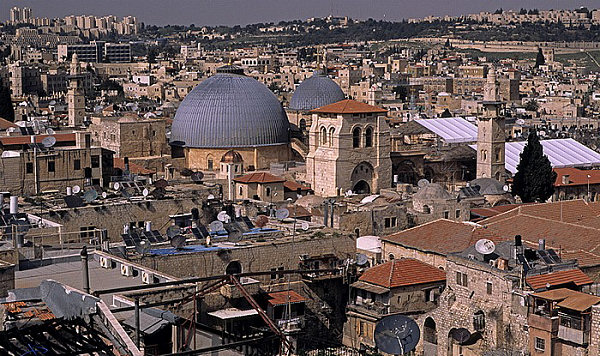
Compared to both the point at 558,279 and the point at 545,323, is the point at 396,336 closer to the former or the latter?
the point at 545,323

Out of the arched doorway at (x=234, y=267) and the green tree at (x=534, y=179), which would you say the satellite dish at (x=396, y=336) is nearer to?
the arched doorway at (x=234, y=267)

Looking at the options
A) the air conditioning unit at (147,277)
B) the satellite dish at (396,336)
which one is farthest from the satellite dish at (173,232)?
the satellite dish at (396,336)

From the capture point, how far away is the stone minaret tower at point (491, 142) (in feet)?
127

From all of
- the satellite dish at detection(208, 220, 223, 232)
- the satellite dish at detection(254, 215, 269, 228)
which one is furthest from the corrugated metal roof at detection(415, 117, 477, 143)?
the satellite dish at detection(208, 220, 223, 232)

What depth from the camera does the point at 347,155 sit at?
36125 mm

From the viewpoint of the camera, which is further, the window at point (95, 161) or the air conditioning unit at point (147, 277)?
the window at point (95, 161)

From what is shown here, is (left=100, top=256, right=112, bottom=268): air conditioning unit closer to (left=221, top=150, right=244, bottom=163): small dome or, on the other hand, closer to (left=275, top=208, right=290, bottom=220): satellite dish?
(left=275, top=208, right=290, bottom=220): satellite dish

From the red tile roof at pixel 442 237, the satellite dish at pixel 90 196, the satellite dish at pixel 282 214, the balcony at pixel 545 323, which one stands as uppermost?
the satellite dish at pixel 90 196

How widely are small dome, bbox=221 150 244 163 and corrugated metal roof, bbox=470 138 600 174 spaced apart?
9.18 m

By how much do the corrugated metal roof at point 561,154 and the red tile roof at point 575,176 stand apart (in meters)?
1.58

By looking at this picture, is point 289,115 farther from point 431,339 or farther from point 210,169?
point 431,339

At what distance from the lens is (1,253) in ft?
59.0

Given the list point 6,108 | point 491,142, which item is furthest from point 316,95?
point 6,108

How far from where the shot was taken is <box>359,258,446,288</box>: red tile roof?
2234 centimetres
